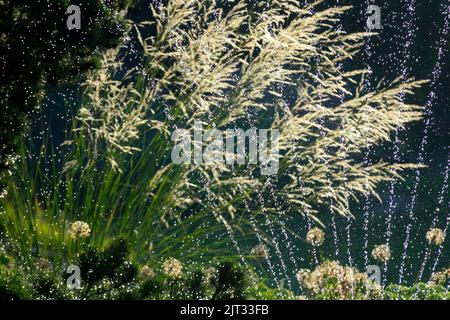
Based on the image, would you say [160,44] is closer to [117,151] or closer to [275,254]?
[117,151]

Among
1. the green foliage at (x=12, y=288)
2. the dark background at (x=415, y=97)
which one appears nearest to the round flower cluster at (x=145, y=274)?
the green foliage at (x=12, y=288)

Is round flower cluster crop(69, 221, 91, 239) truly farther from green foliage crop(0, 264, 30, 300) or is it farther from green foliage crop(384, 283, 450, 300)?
green foliage crop(384, 283, 450, 300)

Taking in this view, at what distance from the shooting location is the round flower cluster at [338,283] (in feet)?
11.2

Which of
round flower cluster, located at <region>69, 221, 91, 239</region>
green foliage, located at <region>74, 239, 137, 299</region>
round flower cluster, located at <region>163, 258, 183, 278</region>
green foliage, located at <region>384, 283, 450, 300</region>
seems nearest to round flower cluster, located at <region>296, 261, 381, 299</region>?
green foliage, located at <region>384, 283, 450, 300</region>

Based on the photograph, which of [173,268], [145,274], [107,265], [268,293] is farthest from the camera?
[268,293]

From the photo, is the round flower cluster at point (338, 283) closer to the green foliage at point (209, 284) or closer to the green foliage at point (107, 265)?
the green foliage at point (209, 284)

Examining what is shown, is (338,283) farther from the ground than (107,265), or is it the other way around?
(107,265)

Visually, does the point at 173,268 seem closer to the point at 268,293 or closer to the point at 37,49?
the point at 268,293

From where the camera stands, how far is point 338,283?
3504mm

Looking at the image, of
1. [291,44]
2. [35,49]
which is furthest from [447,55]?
[35,49]

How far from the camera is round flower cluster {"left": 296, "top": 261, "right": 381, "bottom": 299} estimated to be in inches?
134

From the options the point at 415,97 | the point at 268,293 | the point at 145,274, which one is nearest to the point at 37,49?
the point at 145,274

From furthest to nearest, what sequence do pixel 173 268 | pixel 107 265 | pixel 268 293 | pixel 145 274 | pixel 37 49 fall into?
pixel 268 293
pixel 173 268
pixel 145 274
pixel 37 49
pixel 107 265

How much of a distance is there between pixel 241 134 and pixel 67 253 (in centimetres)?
127
